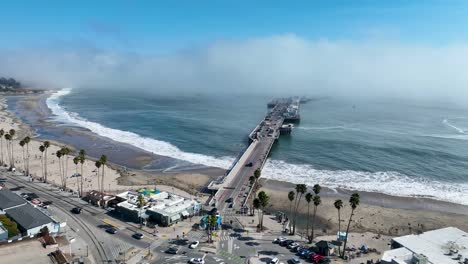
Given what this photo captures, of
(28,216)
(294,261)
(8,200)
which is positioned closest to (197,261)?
(294,261)

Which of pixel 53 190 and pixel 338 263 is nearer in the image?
pixel 338 263

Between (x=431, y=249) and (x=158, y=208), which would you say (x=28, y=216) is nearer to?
(x=158, y=208)

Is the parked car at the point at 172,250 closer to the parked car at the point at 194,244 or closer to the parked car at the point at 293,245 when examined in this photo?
the parked car at the point at 194,244

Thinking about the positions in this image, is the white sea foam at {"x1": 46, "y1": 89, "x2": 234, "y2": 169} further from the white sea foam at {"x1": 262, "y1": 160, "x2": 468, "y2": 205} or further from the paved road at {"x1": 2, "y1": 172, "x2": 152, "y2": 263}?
the paved road at {"x1": 2, "y1": 172, "x2": 152, "y2": 263}

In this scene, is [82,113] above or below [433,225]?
above

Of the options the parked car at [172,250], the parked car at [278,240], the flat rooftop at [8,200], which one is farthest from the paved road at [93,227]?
the parked car at [278,240]

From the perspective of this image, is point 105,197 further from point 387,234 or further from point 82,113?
point 82,113

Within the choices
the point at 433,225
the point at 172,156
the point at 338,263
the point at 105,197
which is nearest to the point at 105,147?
the point at 172,156
